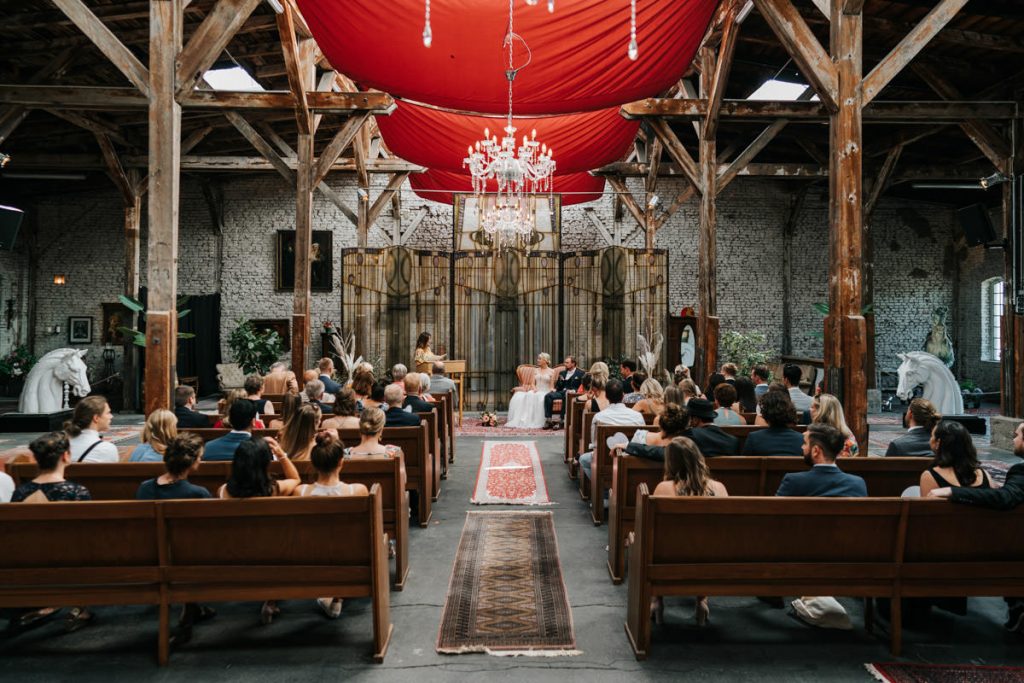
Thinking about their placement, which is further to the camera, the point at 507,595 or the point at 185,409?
the point at 185,409

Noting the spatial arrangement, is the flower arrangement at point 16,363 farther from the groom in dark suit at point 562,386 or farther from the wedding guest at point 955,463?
the wedding guest at point 955,463

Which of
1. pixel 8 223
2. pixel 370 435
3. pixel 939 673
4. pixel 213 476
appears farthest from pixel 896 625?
pixel 8 223

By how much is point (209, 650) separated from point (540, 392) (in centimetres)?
697

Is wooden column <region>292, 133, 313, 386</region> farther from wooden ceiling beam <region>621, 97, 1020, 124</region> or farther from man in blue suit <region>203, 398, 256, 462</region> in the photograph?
man in blue suit <region>203, 398, 256, 462</region>

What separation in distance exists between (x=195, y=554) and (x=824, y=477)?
9.02 ft

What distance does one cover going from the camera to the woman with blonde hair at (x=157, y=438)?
12.4 feet

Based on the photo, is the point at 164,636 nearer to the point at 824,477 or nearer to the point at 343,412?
the point at 343,412

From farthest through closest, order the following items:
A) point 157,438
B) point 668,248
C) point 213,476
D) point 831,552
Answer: point 668,248, point 157,438, point 213,476, point 831,552

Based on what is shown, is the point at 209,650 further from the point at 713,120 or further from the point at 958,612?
the point at 713,120

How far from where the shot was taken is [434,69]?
671 centimetres

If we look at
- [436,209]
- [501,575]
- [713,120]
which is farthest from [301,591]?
[436,209]

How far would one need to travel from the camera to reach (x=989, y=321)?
1453 centimetres

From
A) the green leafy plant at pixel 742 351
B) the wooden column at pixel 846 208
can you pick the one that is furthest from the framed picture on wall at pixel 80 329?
the wooden column at pixel 846 208

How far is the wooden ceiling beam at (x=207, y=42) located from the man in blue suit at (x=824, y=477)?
560 cm
